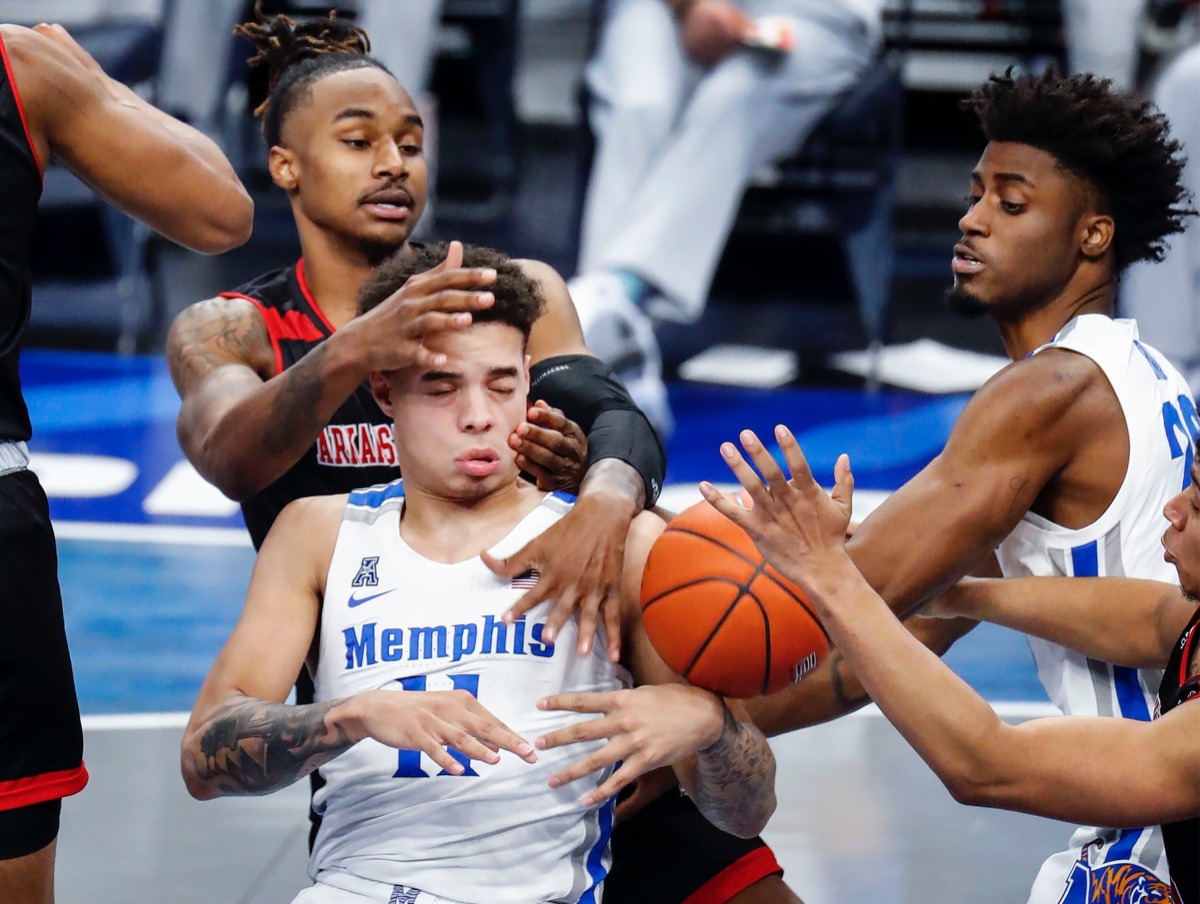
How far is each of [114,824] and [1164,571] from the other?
9.44ft

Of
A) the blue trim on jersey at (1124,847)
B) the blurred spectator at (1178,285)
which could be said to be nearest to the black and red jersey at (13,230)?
the blue trim on jersey at (1124,847)

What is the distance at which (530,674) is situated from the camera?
9.09 ft

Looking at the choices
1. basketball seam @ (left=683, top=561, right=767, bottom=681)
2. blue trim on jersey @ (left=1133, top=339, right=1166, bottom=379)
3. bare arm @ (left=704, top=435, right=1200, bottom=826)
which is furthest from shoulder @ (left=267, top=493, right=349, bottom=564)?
blue trim on jersey @ (left=1133, top=339, right=1166, bottom=379)

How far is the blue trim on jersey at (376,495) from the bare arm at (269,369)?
14cm

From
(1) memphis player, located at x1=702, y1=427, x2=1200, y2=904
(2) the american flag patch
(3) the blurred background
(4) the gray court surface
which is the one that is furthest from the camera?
(3) the blurred background

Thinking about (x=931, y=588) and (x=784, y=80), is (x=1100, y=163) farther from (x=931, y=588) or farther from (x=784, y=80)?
(x=784, y=80)

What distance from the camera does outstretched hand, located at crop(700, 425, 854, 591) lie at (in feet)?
7.55

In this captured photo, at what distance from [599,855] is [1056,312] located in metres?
1.46

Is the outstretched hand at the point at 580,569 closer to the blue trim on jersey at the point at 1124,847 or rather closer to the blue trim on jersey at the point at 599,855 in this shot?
the blue trim on jersey at the point at 599,855

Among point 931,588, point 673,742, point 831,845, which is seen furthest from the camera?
point 831,845

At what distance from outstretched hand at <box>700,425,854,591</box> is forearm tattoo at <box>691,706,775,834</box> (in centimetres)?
42

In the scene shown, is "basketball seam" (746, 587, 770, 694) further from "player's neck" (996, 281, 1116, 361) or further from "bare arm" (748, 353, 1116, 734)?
"player's neck" (996, 281, 1116, 361)

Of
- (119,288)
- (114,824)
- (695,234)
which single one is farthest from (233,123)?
(114,824)

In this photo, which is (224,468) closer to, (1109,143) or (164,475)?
(1109,143)
